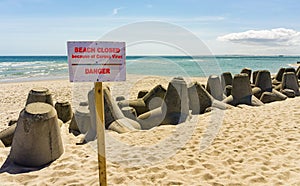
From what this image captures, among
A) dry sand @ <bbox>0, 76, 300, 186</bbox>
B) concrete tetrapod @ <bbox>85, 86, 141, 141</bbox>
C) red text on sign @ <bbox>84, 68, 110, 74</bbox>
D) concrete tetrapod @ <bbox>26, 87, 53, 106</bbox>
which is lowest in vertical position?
dry sand @ <bbox>0, 76, 300, 186</bbox>

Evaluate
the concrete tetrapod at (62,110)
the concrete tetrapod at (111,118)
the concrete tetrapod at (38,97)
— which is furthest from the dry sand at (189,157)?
the concrete tetrapod at (38,97)

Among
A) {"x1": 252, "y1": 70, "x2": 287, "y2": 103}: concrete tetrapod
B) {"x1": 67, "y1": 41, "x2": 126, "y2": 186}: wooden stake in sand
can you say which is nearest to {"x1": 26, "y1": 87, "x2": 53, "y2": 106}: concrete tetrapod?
{"x1": 67, "y1": 41, "x2": 126, "y2": 186}: wooden stake in sand

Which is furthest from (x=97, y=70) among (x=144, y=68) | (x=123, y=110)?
(x=144, y=68)

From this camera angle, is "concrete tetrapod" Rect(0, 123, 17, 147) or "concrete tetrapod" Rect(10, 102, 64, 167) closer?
"concrete tetrapod" Rect(10, 102, 64, 167)

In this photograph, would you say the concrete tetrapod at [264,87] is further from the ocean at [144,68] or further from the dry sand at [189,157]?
the ocean at [144,68]

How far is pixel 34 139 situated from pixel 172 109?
122 inches

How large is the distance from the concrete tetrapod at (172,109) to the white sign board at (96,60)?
3200 mm

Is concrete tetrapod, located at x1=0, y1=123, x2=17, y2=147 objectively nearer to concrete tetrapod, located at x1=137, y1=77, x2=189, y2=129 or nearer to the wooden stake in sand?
concrete tetrapod, located at x1=137, y1=77, x2=189, y2=129

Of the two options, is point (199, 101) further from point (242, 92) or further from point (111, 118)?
point (111, 118)

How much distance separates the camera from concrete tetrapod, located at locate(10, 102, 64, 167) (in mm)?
3572

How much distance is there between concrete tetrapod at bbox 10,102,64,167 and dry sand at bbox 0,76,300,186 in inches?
5.0

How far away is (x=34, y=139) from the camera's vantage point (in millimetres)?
3578

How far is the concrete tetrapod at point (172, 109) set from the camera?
231 inches

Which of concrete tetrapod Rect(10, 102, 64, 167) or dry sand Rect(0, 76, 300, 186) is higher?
concrete tetrapod Rect(10, 102, 64, 167)
